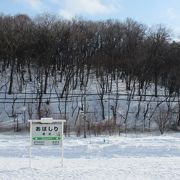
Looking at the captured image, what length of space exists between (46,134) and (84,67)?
4491 centimetres

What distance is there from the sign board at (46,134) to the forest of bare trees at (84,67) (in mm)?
37163

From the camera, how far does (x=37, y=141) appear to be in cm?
1424

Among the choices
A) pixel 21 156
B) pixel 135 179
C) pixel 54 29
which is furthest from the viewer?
pixel 54 29

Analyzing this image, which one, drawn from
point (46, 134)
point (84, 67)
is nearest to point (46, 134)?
point (46, 134)

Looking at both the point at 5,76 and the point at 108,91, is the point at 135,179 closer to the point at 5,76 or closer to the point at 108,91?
the point at 108,91

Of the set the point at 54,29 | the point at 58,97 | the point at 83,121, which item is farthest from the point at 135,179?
the point at 54,29

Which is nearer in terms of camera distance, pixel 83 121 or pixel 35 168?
pixel 35 168

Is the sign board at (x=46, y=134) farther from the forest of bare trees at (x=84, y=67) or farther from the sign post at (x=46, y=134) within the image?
the forest of bare trees at (x=84, y=67)

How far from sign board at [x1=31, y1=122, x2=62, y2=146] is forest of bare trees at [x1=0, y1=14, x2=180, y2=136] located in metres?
37.2

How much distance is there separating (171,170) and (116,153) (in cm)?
715

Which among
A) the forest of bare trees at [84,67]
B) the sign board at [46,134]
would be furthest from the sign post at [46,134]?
the forest of bare trees at [84,67]

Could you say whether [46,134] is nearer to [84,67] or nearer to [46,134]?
[46,134]

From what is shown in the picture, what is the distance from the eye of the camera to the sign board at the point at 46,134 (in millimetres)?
14242

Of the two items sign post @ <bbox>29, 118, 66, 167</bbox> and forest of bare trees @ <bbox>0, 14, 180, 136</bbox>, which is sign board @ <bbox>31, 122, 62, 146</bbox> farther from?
forest of bare trees @ <bbox>0, 14, 180, 136</bbox>
